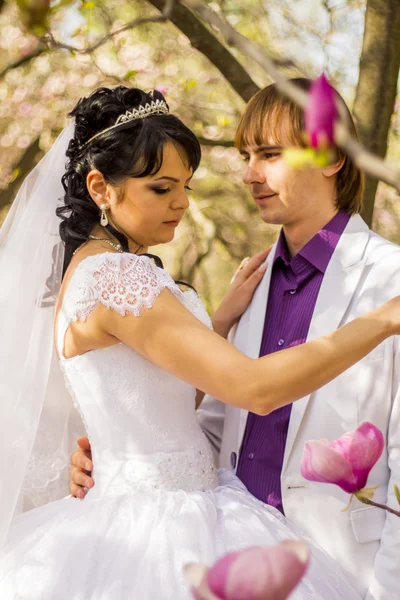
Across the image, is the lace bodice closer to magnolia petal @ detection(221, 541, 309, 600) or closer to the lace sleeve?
the lace sleeve

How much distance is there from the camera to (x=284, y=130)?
2.55 meters

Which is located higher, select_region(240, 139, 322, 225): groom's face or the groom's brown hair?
the groom's brown hair

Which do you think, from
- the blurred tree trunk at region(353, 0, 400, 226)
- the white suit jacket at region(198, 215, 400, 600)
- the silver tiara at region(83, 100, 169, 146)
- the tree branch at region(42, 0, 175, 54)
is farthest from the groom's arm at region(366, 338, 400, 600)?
the blurred tree trunk at region(353, 0, 400, 226)

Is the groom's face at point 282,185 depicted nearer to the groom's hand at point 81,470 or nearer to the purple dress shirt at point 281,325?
the purple dress shirt at point 281,325

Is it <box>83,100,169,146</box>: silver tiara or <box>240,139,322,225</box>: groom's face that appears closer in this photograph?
<box>83,100,169,146</box>: silver tiara

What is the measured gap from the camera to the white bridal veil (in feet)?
7.18

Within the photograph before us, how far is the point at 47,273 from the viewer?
2.36 meters

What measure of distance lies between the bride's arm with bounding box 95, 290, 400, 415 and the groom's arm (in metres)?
0.47

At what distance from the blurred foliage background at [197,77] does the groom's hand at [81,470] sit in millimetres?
2764

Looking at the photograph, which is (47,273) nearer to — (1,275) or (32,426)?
(1,275)

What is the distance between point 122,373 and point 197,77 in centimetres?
425

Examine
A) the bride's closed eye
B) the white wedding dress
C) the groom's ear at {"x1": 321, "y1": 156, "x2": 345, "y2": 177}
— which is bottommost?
the white wedding dress

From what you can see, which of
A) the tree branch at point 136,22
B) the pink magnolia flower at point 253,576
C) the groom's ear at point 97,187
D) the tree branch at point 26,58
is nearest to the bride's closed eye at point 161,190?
the groom's ear at point 97,187

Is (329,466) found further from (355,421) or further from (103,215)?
(103,215)
